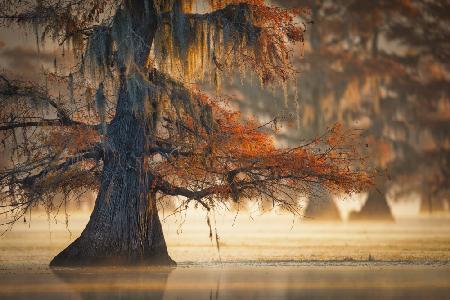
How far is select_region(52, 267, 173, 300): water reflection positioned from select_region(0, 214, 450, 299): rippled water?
1 centimetres

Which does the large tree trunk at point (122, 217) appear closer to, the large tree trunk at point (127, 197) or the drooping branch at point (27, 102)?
the large tree trunk at point (127, 197)

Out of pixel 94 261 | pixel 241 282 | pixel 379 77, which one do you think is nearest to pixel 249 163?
pixel 94 261

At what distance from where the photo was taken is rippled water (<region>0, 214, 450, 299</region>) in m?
11.6

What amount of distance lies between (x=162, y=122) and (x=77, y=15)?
87.6 inches

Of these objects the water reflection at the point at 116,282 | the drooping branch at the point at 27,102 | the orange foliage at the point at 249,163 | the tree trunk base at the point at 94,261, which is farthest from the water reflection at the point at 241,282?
the drooping branch at the point at 27,102

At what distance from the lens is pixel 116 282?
13.3 m

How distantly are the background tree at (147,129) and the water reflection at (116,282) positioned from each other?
95cm

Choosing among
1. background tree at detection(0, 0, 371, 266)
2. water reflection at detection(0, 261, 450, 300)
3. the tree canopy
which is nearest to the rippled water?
water reflection at detection(0, 261, 450, 300)

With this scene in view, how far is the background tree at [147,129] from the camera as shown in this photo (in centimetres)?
1652

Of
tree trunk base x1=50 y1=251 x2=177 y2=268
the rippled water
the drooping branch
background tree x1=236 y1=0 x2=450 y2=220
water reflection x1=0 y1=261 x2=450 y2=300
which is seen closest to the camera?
water reflection x1=0 y1=261 x2=450 y2=300

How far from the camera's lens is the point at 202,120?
1664cm

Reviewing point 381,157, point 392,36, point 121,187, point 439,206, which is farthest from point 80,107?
point 439,206

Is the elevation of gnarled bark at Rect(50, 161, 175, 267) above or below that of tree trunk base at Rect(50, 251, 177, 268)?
above

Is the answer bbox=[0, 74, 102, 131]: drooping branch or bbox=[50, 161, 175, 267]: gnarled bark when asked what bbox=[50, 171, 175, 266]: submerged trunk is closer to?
bbox=[50, 161, 175, 267]: gnarled bark
